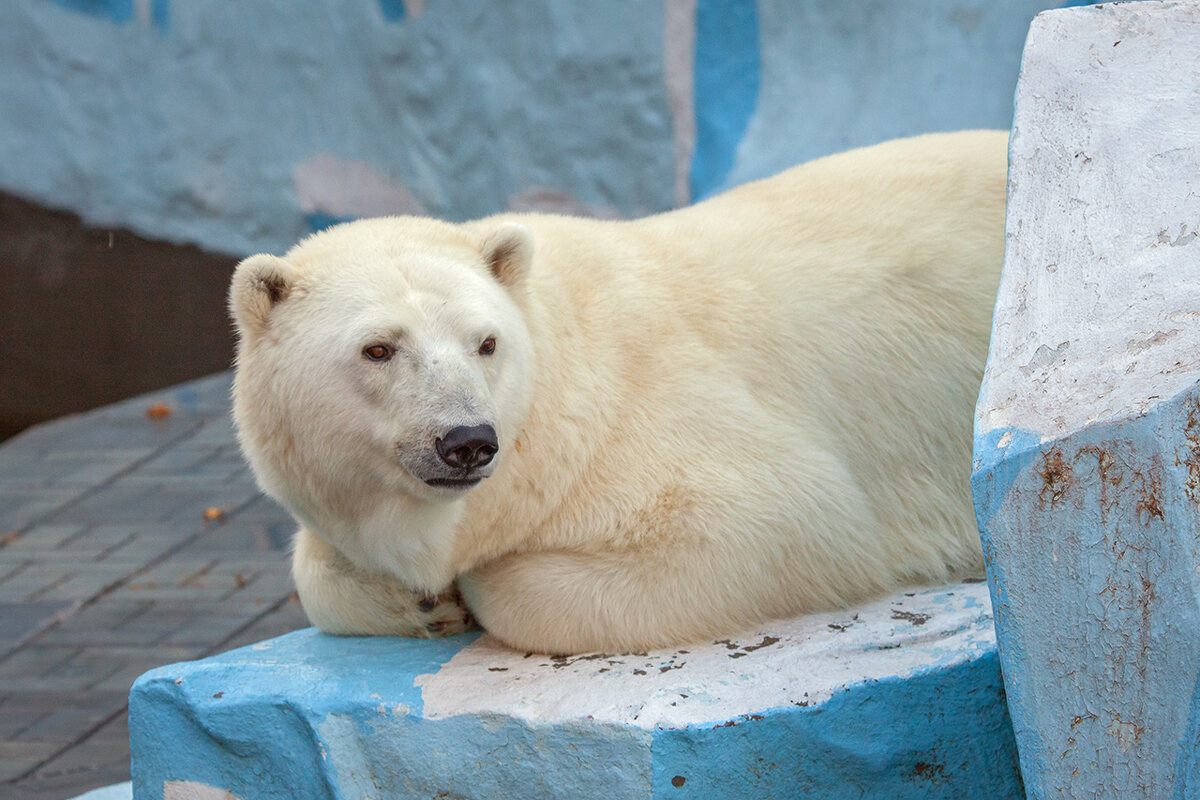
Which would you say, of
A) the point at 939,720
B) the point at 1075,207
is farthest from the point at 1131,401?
the point at 939,720

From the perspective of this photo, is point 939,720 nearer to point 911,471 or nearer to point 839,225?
point 911,471

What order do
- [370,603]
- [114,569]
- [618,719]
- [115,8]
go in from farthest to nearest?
[115,8] < [114,569] < [370,603] < [618,719]

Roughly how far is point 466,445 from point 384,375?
233 mm

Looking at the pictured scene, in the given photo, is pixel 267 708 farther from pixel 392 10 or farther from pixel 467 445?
pixel 392 10

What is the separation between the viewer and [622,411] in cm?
257

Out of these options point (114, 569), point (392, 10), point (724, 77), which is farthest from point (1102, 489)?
point (392, 10)

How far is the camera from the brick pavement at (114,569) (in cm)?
402

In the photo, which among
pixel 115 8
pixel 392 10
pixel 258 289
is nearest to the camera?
pixel 258 289

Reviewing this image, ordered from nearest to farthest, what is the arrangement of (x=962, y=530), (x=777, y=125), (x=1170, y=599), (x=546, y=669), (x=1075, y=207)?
1. (x=1170, y=599)
2. (x=1075, y=207)
3. (x=546, y=669)
4. (x=962, y=530)
5. (x=777, y=125)

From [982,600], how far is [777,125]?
413 centimetres

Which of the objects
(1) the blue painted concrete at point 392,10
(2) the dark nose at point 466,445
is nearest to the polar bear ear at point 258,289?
(2) the dark nose at point 466,445

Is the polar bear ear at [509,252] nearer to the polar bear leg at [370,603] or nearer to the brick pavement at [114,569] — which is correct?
the polar bear leg at [370,603]

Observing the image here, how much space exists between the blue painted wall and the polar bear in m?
3.34

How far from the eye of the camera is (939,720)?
2170 mm
